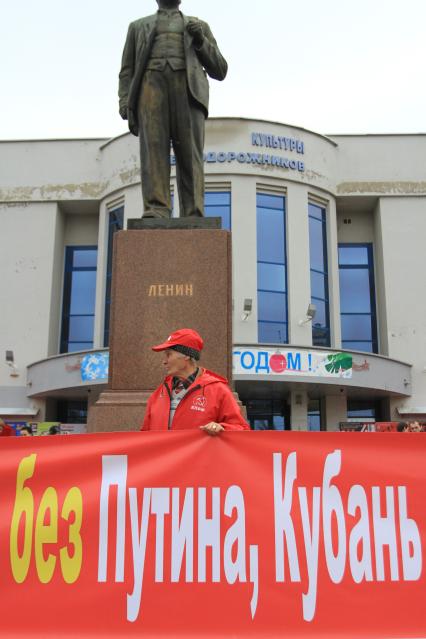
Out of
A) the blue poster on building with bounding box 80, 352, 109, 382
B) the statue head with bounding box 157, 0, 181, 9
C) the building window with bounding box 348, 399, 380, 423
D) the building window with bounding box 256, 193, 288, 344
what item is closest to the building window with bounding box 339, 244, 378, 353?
the building window with bounding box 348, 399, 380, 423

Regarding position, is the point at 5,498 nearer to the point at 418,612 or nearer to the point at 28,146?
the point at 418,612

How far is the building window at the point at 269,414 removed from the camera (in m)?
24.1

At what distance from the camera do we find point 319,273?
24578 mm

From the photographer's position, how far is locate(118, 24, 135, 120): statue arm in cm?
690

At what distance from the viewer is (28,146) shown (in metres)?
26.7

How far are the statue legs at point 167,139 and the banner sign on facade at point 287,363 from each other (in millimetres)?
13445

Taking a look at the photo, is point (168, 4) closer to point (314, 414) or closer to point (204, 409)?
point (204, 409)

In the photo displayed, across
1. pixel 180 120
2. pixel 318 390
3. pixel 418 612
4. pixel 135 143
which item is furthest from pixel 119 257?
pixel 135 143

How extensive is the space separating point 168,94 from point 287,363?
47.2 feet

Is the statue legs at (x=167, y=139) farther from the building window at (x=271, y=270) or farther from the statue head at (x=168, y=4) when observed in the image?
the building window at (x=271, y=270)

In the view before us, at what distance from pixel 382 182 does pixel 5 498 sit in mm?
24475

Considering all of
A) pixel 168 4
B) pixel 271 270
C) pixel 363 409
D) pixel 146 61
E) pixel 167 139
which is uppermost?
pixel 271 270

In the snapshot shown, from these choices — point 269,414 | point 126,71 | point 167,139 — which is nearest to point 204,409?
point 167,139

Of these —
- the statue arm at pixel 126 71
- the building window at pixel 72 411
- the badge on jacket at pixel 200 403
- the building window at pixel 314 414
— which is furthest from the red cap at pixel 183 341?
the building window at pixel 72 411
